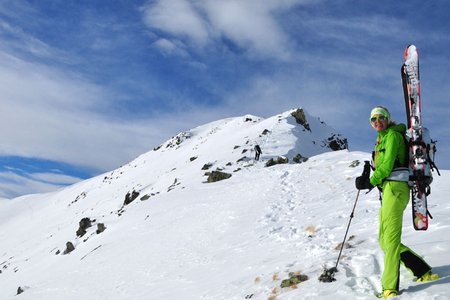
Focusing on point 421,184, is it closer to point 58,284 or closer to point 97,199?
point 58,284

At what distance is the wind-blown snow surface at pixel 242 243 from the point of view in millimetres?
8172

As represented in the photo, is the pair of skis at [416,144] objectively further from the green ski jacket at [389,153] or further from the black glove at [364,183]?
the black glove at [364,183]

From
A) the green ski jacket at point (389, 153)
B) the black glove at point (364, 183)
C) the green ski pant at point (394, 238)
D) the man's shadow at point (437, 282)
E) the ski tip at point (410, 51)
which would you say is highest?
the ski tip at point (410, 51)

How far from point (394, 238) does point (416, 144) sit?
4.66ft

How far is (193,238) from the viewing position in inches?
655

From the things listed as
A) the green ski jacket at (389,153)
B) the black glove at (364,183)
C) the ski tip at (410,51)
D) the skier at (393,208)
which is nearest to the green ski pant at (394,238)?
the skier at (393,208)

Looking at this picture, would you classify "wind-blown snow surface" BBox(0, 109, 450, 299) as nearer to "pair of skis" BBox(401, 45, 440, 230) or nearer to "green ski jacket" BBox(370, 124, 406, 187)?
"pair of skis" BBox(401, 45, 440, 230)

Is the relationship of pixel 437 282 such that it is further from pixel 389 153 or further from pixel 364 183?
pixel 389 153

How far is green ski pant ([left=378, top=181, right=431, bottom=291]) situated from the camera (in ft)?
19.5

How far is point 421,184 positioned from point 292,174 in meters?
18.0

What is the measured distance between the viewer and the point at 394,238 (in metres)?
6.04

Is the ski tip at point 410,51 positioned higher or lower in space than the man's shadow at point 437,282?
higher

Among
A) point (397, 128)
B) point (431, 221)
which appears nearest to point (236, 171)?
point (431, 221)

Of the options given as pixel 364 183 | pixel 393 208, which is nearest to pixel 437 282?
pixel 393 208
